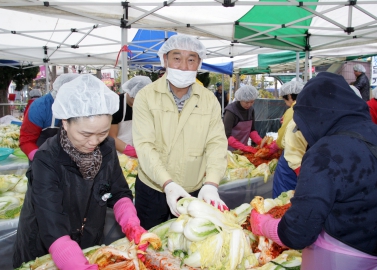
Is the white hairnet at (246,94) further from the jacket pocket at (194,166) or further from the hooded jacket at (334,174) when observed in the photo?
the hooded jacket at (334,174)

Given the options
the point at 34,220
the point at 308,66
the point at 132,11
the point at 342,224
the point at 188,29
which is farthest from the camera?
the point at 308,66

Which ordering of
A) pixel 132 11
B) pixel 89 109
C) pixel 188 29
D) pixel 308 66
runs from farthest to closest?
1. pixel 308 66
2. pixel 188 29
3. pixel 132 11
4. pixel 89 109

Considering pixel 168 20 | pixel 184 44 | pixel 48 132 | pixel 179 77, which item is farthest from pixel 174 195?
pixel 168 20

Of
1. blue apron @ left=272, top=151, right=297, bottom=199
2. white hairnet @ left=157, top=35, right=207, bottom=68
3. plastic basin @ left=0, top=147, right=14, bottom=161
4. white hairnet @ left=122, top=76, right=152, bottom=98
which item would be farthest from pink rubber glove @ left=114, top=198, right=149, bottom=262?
plastic basin @ left=0, top=147, right=14, bottom=161

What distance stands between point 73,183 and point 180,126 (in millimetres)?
923

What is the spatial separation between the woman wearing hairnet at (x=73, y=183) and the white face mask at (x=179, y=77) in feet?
2.56

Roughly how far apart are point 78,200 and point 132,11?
447cm

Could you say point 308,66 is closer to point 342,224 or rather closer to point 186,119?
point 186,119

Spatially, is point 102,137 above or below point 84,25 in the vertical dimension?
below

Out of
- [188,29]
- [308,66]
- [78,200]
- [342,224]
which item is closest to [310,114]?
[342,224]

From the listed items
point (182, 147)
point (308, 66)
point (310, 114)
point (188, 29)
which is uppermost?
point (188, 29)

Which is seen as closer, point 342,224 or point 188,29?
point 342,224

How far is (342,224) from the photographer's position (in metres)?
1.53

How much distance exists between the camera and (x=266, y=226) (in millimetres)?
1990
